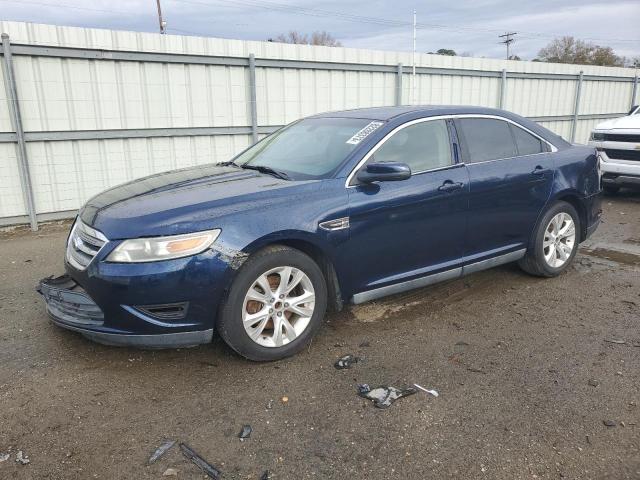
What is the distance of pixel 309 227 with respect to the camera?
348 cm

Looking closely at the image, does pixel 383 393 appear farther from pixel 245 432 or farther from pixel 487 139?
pixel 487 139

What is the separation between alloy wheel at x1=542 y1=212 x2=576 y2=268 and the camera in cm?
506

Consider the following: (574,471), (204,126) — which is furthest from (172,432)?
(204,126)

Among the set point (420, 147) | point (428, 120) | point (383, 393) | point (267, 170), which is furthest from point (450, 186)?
point (383, 393)

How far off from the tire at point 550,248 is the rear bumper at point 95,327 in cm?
323

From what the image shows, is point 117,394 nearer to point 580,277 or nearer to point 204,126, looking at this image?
point 580,277

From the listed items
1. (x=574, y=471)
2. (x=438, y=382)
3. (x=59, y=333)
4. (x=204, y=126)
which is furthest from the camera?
(x=204, y=126)

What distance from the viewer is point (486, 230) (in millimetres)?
4484

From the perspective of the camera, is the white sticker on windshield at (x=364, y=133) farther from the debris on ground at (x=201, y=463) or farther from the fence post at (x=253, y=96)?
the fence post at (x=253, y=96)

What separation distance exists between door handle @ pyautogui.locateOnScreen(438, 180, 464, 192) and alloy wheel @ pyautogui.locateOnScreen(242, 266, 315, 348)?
53.4 inches

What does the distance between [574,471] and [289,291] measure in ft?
6.21

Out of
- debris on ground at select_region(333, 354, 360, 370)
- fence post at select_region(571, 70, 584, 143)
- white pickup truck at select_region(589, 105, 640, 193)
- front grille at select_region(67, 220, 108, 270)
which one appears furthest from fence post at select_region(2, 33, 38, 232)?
fence post at select_region(571, 70, 584, 143)

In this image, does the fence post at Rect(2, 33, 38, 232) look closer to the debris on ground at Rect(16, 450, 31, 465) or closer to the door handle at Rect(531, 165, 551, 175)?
the debris on ground at Rect(16, 450, 31, 465)

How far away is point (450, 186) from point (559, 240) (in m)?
1.71
